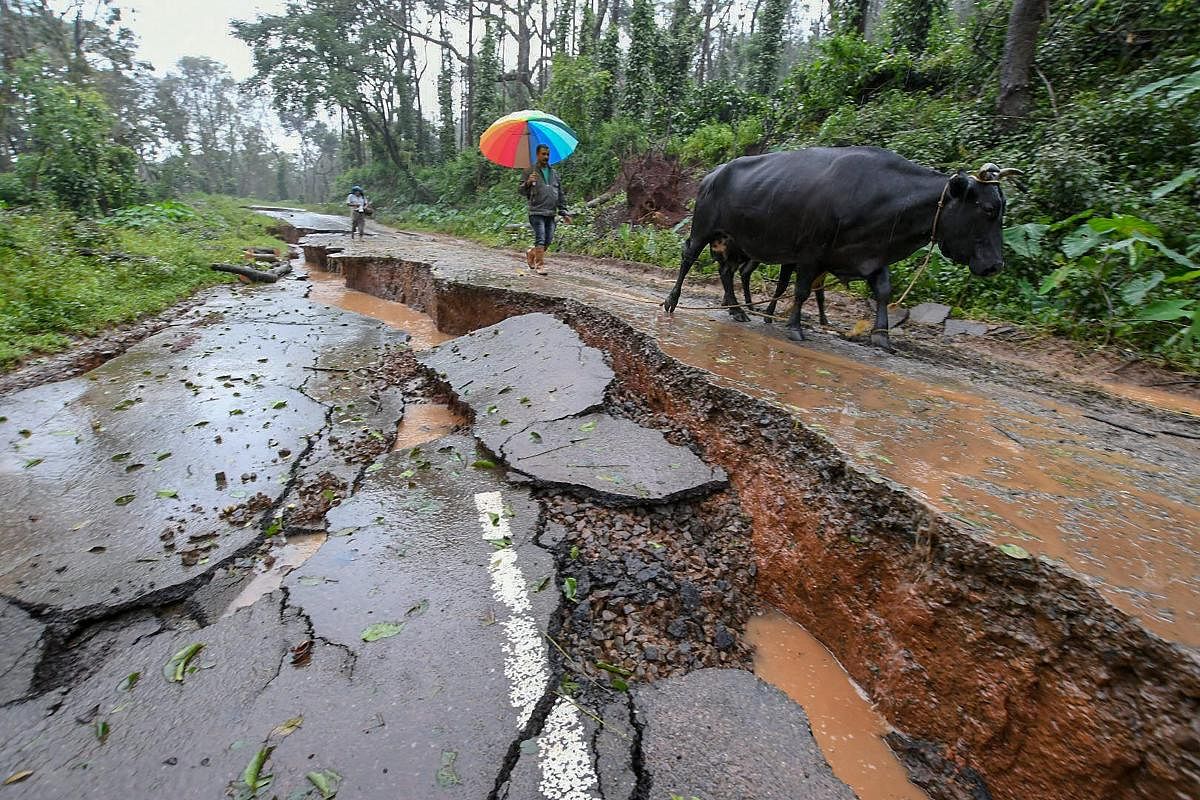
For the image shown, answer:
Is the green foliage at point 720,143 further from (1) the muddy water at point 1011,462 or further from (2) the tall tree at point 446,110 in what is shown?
(2) the tall tree at point 446,110

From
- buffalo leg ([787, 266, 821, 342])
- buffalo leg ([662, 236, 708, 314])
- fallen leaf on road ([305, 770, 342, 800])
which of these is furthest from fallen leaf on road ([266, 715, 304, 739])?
buffalo leg ([662, 236, 708, 314])

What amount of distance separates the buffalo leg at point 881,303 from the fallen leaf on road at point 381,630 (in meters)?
4.10

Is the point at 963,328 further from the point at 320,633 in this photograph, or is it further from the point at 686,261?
the point at 320,633

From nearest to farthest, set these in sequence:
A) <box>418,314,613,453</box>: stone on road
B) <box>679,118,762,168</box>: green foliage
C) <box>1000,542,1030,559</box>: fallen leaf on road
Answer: <box>1000,542,1030,559</box>: fallen leaf on road, <box>418,314,613,453</box>: stone on road, <box>679,118,762,168</box>: green foliage

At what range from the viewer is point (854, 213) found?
4156 mm

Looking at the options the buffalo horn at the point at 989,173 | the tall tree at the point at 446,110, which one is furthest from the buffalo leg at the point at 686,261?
the tall tree at the point at 446,110

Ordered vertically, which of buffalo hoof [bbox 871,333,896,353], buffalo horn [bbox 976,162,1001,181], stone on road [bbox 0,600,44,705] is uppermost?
buffalo horn [bbox 976,162,1001,181]

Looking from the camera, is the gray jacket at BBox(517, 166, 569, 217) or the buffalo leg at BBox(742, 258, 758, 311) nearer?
the buffalo leg at BBox(742, 258, 758, 311)

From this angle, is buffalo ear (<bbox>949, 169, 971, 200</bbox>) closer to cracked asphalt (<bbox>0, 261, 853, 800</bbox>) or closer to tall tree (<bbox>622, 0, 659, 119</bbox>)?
cracked asphalt (<bbox>0, 261, 853, 800</bbox>)

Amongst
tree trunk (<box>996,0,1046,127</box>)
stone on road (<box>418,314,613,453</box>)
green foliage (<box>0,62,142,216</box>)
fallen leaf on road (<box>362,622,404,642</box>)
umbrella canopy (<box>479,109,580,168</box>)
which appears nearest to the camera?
fallen leaf on road (<box>362,622,404,642</box>)

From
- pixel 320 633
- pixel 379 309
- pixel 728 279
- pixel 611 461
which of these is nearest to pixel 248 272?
pixel 379 309

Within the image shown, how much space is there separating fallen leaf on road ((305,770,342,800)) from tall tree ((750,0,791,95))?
2105 cm

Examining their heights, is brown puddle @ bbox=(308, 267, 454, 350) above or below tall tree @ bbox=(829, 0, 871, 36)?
below

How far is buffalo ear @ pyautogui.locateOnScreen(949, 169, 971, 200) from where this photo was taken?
12.3 ft
